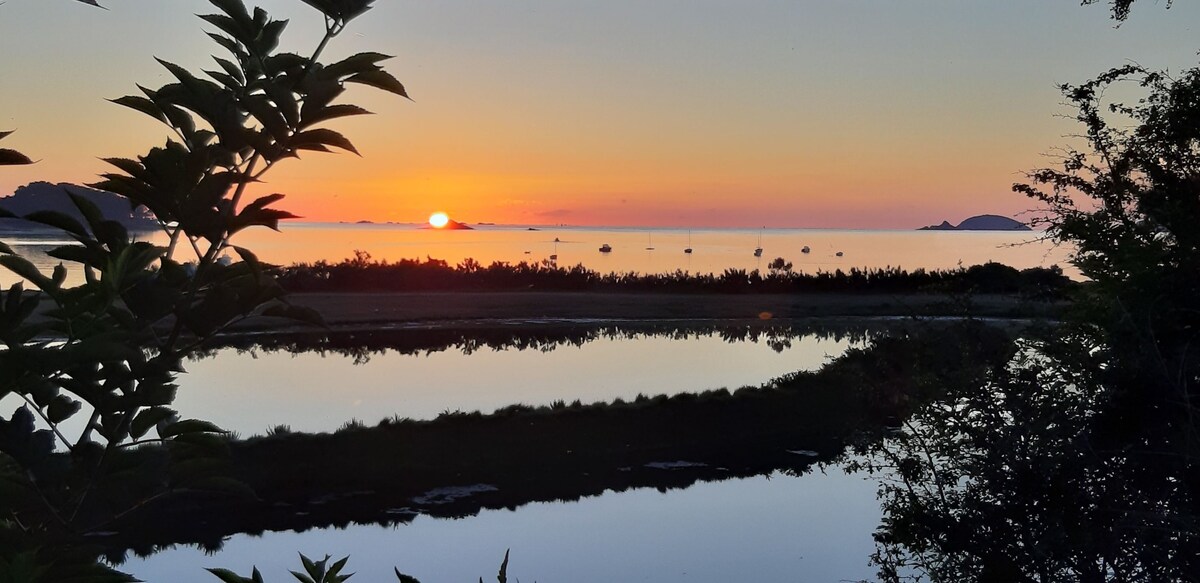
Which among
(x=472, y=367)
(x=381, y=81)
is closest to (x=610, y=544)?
(x=472, y=367)

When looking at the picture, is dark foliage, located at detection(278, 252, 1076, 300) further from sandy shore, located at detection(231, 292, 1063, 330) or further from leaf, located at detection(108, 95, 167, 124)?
leaf, located at detection(108, 95, 167, 124)

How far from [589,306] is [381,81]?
98.1 feet

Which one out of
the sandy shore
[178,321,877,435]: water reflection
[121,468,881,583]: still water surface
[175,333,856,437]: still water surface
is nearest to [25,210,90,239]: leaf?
[121,468,881,583]: still water surface

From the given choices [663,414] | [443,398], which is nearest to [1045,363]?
[663,414]

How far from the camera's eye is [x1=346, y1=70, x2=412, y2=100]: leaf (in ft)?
5.26

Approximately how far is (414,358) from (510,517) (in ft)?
33.1

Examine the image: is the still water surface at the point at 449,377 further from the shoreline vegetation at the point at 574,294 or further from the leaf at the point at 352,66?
the leaf at the point at 352,66

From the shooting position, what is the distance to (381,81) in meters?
1.62

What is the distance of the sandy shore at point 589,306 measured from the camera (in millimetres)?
27766

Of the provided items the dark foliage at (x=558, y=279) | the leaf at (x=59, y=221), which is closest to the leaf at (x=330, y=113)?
the leaf at (x=59, y=221)

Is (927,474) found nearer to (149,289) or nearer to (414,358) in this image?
(149,289)

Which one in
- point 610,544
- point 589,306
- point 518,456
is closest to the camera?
point 610,544

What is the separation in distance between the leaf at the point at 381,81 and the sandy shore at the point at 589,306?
2495 cm

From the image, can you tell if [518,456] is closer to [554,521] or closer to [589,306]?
[554,521]
